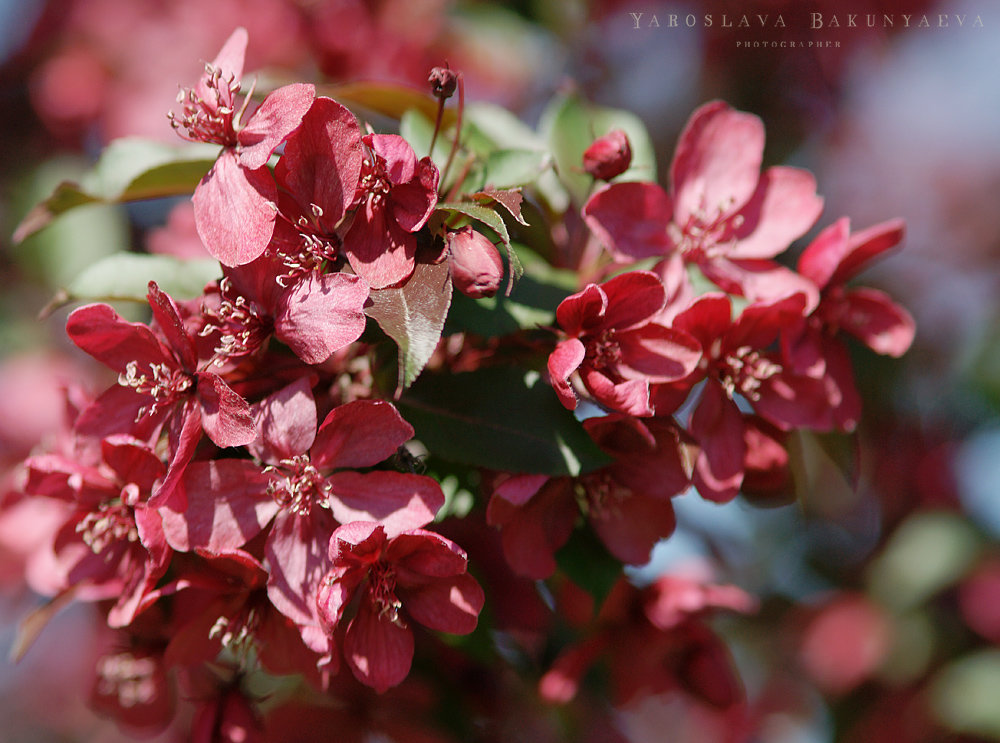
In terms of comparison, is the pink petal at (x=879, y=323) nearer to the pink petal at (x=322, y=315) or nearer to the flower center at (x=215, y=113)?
the pink petal at (x=322, y=315)

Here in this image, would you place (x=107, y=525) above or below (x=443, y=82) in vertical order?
below

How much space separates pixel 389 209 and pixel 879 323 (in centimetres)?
80

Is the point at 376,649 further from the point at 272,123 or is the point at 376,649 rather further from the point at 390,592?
the point at 272,123

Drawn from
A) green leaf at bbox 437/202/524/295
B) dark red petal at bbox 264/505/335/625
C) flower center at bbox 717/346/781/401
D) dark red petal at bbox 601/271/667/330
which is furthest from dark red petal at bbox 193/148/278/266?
flower center at bbox 717/346/781/401

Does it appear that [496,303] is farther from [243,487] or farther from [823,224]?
[823,224]

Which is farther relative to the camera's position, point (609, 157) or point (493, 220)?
point (609, 157)

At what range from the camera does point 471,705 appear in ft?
6.02

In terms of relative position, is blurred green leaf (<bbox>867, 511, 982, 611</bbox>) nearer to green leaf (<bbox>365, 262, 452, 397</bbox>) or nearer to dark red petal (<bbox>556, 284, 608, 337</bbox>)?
dark red petal (<bbox>556, 284, 608, 337</bbox>)

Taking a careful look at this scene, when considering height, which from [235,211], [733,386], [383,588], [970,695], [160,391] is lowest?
[970,695]

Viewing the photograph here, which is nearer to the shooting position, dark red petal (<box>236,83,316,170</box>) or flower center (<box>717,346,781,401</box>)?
dark red petal (<box>236,83,316,170</box>)

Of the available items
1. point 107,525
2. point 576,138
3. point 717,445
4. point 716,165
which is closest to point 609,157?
point 716,165

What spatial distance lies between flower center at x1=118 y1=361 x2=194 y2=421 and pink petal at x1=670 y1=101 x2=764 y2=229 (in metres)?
0.77

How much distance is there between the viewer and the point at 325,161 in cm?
98

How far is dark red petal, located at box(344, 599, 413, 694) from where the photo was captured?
1.00 metres
